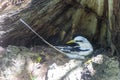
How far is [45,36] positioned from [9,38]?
0.35 m

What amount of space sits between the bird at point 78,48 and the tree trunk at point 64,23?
81 millimetres

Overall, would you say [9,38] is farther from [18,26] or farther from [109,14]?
[109,14]

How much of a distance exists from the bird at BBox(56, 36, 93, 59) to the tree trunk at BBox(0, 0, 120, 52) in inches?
3.2

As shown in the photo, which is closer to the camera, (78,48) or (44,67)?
(44,67)

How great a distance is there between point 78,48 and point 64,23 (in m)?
0.27

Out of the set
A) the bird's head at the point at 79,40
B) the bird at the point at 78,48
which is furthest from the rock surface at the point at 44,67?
the bird's head at the point at 79,40

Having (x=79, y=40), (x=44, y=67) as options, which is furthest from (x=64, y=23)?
(x=44, y=67)

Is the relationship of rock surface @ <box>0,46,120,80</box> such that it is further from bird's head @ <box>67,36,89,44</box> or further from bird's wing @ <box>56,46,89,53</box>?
bird's head @ <box>67,36,89,44</box>

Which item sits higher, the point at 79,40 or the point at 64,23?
the point at 64,23

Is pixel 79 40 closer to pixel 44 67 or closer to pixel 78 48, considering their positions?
pixel 78 48

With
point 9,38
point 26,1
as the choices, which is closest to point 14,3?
point 26,1

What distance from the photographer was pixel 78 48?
285 cm

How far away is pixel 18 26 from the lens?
2729 millimetres

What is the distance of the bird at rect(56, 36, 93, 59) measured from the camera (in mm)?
2779
